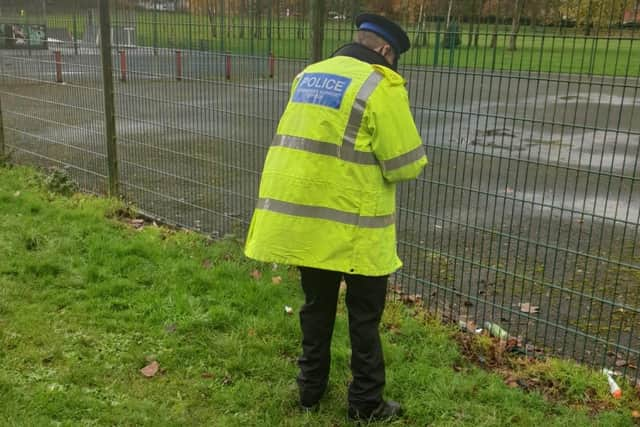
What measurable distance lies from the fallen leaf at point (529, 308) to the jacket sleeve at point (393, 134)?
2.12 metres

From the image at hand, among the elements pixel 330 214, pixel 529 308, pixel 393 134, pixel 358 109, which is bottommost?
pixel 529 308

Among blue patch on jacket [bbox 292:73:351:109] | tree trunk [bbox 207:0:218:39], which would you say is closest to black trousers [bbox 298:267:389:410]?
blue patch on jacket [bbox 292:73:351:109]

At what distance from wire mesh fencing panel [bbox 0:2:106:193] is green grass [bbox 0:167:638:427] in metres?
2.10

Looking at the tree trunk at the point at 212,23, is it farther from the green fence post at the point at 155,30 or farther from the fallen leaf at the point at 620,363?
the fallen leaf at the point at 620,363

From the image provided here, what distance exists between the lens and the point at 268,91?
5.43m

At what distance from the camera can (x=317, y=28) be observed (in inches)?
193

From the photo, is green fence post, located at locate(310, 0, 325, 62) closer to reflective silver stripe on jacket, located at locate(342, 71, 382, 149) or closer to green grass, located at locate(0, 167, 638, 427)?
green grass, located at locate(0, 167, 638, 427)

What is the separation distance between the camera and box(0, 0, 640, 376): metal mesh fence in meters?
4.04

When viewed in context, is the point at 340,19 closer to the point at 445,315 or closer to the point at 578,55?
the point at 578,55

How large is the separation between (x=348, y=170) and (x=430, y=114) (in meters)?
2.07

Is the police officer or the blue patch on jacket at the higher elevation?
the blue patch on jacket

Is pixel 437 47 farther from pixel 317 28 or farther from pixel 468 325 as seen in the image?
pixel 468 325

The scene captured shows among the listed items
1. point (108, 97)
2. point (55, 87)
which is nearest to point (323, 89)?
point (108, 97)

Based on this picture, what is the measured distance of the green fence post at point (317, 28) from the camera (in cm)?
486
